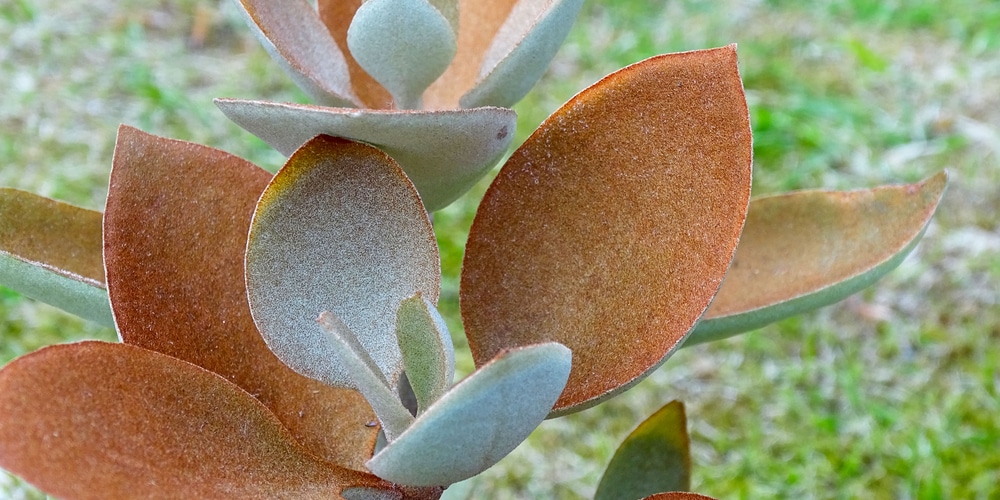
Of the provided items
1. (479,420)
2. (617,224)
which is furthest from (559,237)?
(479,420)

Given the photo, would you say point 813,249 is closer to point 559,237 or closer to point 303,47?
point 559,237

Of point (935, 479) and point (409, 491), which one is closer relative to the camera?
point (409, 491)

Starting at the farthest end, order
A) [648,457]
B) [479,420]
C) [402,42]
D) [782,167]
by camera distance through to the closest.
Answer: [782,167] → [648,457] → [402,42] → [479,420]

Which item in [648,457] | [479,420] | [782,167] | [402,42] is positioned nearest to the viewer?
[479,420]

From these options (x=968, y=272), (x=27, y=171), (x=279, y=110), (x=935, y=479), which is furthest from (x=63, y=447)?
(x=968, y=272)

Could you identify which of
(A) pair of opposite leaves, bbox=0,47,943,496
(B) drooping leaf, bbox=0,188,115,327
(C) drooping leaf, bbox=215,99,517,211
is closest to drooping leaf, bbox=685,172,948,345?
(A) pair of opposite leaves, bbox=0,47,943,496

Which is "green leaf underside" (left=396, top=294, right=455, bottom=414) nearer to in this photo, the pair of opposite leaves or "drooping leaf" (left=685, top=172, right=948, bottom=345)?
the pair of opposite leaves

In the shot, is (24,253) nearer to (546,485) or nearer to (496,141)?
(496,141)
